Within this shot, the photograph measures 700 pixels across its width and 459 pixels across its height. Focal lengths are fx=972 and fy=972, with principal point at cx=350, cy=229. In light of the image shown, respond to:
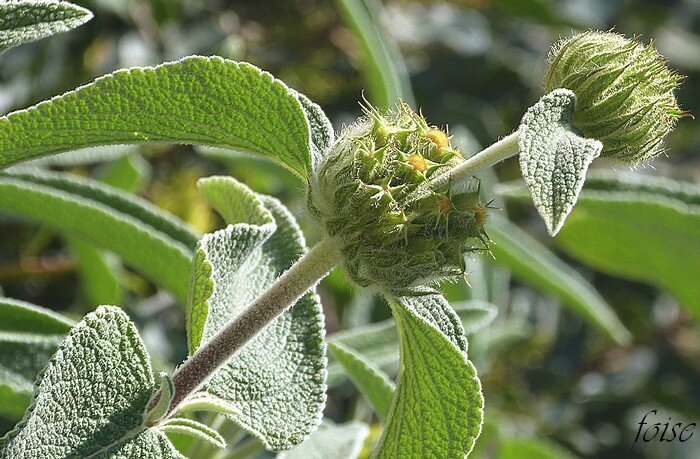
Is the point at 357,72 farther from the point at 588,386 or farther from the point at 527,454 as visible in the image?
the point at 527,454

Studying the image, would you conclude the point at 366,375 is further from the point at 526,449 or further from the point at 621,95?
the point at 526,449

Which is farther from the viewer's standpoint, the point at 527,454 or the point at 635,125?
the point at 527,454

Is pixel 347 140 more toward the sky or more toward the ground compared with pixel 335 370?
more toward the sky

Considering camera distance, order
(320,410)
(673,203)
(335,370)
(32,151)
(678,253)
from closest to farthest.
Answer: (32,151), (320,410), (335,370), (673,203), (678,253)

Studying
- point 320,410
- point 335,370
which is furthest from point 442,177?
point 335,370

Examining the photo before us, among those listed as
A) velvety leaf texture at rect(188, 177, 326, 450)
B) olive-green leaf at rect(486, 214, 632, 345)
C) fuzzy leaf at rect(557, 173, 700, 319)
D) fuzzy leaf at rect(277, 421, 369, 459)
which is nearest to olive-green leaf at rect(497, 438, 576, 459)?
olive-green leaf at rect(486, 214, 632, 345)

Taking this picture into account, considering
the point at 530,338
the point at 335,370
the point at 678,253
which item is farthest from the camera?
the point at 530,338

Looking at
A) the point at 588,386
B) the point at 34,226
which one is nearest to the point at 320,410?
the point at 34,226

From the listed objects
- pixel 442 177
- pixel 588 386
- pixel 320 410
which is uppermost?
pixel 442 177
